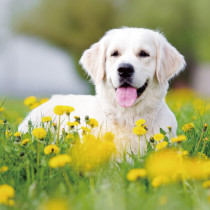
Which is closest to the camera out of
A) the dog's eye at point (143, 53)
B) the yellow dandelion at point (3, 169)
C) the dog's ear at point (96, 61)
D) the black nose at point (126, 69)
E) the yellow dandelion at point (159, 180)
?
the yellow dandelion at point (159, 180)

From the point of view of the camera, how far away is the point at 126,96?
12.3 ft

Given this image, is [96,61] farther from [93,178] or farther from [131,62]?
[93,178]

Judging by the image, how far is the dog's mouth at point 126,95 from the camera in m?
3.73

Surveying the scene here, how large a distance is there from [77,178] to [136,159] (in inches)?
23.3

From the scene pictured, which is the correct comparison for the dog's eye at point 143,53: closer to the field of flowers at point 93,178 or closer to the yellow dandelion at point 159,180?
the field of flowers at point 93,178

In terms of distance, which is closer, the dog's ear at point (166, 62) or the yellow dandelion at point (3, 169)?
the yellow dandelion at point (3, 169)

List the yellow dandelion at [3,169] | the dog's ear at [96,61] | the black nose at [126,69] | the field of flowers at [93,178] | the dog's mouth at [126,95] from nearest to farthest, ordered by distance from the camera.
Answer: the field of flowers at [93,178] < the yellow dandelion at [3,169] < the black nose at [126,69] < the dog's mouth at [126,95] < the dog's ear at [96,61]

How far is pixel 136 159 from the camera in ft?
9.80

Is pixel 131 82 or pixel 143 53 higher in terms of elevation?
pixel 143 53

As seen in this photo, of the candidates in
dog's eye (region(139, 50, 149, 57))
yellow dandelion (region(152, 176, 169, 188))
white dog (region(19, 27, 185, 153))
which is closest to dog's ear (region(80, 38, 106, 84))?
white dog (region(19, 27, 185, 153))

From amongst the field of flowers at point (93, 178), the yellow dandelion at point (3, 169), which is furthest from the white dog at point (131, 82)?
the yellow dandelion at point (3, 169)

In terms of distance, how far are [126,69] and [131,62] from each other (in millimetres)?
93

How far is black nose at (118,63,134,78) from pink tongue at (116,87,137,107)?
0.18m

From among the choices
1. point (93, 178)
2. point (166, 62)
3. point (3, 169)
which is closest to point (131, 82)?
point (166, 62)
